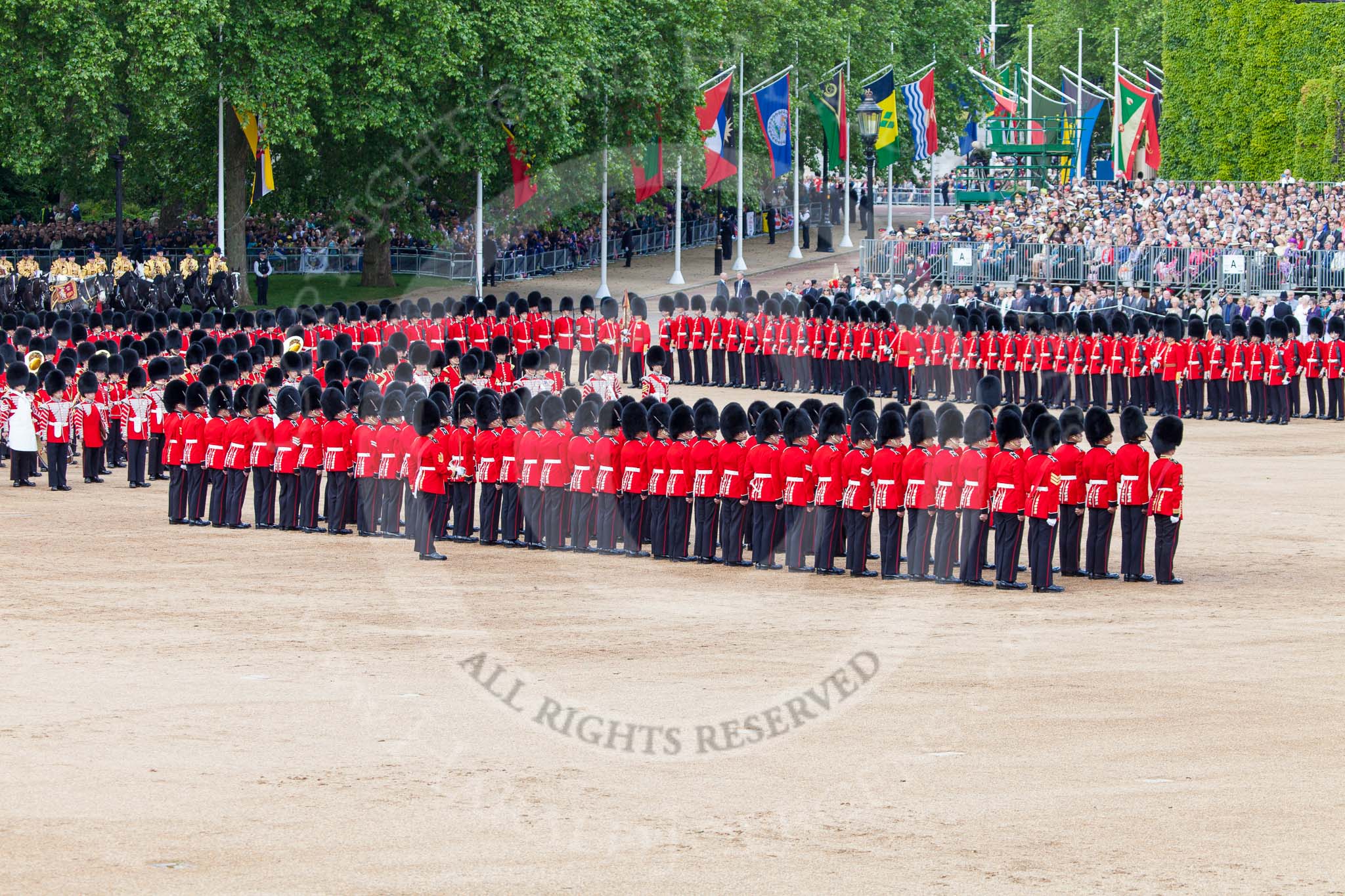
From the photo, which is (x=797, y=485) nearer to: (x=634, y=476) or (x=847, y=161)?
(x=634, y=476)

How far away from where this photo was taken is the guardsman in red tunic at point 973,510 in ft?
46.5

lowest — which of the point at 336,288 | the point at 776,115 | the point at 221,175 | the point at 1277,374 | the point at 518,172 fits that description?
the point at 1277,374

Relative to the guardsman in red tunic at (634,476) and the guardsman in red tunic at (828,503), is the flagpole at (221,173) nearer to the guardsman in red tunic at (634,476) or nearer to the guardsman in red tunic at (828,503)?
the guardsman in red tunic at (634,476)

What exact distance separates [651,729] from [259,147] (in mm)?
29110

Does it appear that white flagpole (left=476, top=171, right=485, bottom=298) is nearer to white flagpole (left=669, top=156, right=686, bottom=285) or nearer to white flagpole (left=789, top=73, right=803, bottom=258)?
white flagpole (left=669, top=156, right=686, bottom=285)

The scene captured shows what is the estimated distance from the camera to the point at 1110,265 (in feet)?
104

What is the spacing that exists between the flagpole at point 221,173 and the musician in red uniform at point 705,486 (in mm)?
22399

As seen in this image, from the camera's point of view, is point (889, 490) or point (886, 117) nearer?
point (889, 490)

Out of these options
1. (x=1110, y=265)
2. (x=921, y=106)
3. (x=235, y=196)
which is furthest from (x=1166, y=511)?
(x=921, y=106)

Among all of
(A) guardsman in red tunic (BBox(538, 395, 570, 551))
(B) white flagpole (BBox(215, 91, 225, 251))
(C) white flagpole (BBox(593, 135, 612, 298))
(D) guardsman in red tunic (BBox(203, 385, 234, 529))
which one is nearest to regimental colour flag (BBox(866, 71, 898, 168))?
(C) white flagpole (BBox(593, 135, 612, 298))

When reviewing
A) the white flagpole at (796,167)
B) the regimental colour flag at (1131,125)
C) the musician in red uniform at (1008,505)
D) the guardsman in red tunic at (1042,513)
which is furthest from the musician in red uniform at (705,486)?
the white flagpole at (796,167)

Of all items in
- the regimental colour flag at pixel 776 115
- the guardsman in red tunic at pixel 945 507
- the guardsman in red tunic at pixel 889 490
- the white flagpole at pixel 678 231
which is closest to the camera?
the guardsman in red tunic at pixel 945 507

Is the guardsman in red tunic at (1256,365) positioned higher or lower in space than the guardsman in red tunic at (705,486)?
higher

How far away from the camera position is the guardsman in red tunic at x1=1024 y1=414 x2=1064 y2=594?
1405 centimetres
